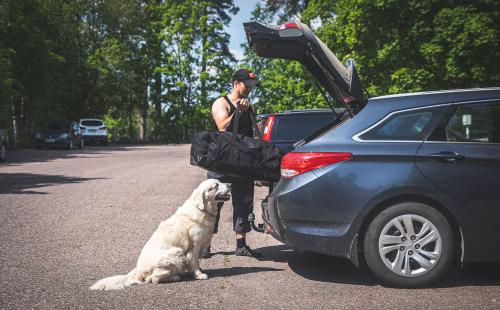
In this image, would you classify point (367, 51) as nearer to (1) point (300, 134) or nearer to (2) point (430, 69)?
(2) point (430, 69)

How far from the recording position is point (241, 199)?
5406 millimetres

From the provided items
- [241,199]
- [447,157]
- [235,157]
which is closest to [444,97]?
[447,157]

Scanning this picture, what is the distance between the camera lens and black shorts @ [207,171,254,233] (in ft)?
17.7

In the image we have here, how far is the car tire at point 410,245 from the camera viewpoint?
164 inches

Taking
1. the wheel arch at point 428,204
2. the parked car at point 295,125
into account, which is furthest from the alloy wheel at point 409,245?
the parked car at point 295,125

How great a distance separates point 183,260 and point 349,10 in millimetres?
23663

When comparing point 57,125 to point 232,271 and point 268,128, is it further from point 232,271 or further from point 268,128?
point 232,271

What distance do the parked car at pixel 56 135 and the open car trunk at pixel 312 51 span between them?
88.9 ft

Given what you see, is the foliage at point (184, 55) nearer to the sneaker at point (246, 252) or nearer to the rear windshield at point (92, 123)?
the rear windshield at point (92, 123)

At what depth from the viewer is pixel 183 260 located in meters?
4.42

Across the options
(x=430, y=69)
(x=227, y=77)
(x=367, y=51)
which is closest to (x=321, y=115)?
(x=430, y=69)

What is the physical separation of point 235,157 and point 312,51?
129 centimetres

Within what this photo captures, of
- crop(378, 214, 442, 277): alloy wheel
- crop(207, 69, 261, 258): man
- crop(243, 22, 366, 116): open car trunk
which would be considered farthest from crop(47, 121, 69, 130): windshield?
crop(378, 214, 442, 277): alloy wheel

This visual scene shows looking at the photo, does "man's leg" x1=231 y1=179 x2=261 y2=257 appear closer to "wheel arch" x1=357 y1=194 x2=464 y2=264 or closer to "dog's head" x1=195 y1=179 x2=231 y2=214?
"dog's head" x1=195 y1=179 x2=231 y2=214
